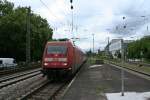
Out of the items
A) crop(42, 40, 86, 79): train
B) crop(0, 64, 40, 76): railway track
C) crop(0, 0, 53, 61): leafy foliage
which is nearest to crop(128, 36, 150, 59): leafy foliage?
crop(0, 0, 53, 61): leafy foliage

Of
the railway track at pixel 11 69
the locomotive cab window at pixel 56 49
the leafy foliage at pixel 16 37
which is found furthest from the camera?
the leafy foliage at pixel 16 37

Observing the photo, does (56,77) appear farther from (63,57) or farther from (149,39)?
(149,39)

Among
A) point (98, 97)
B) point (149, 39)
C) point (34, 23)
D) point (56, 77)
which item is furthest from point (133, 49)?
point (98, 97)

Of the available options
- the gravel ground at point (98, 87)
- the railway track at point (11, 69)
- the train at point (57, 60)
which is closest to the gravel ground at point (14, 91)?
the gravel ground at point (98, 87)

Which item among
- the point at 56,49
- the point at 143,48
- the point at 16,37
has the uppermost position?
the point at 16,37

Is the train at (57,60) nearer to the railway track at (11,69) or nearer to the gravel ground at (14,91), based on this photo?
the gravel ground at (14,91)

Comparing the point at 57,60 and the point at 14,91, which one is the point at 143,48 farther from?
the point at 14,91

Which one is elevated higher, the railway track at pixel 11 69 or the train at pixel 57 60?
the train at pixel 57 60

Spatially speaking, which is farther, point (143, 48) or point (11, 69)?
point (143, 48)

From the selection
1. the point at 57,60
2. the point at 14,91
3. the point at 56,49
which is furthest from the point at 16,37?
the point at 14,91

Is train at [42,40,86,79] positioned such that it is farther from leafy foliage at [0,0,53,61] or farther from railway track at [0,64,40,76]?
leafy foliage at [0,0,53,61]

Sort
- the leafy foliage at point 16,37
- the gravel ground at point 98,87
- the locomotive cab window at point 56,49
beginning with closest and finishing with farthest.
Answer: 1. the gravel ground at point 98,87
2. the locomotive cab window at point 56,49
3. the leafy foliage at point 16,37

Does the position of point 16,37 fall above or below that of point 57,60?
above

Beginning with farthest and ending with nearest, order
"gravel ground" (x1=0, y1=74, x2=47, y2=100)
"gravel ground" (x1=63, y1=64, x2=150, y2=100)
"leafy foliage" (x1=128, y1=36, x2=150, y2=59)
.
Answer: "leafy foliage" (x1=128, y1=36, x2=150, y2=59), "gravel ground" (x1=0, y1=74, x2=47, y2=100), "gravel ground" (x1=63, y1=64, x2=150, y2=100)
